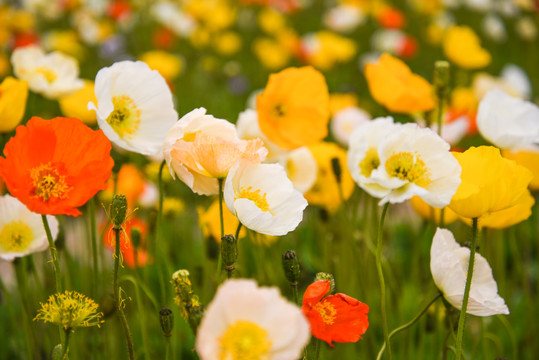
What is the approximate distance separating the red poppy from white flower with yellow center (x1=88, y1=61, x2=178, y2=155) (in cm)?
38

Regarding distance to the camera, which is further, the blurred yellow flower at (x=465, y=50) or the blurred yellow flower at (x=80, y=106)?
the blurred yellow flower at (x=465, y=50)

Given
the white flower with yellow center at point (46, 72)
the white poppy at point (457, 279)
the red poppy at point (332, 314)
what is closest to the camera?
the red poppy at point (332, 314)

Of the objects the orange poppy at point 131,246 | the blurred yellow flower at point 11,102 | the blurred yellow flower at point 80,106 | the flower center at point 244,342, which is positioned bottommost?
the orange poppy at point 131,246

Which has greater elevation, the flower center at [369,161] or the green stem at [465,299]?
the flower center at [369,161]

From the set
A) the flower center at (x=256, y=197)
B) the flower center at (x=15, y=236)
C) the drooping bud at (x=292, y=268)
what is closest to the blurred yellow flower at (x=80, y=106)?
the flower center at (x=15, y=236)

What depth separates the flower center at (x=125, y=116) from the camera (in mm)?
960

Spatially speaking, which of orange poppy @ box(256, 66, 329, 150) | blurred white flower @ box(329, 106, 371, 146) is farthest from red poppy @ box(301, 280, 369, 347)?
blurred white flower @ box(329, 106, 371, 146)

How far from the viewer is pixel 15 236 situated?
993 mm

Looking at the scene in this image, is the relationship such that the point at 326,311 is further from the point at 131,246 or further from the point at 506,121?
the point at 131,246

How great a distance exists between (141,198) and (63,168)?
1025 millimetres

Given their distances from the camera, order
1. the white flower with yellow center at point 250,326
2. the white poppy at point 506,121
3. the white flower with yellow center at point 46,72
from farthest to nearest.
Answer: the white flower with yellow center at point 46,72, the white poppy at point 506,121, the white flower with yellow center at point 250,326

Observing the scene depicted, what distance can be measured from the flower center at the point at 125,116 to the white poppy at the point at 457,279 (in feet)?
1.64

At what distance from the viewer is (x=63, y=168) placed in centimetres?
82

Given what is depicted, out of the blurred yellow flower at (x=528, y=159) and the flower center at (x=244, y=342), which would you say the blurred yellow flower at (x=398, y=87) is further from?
the flower center at (x=244, y=342)
